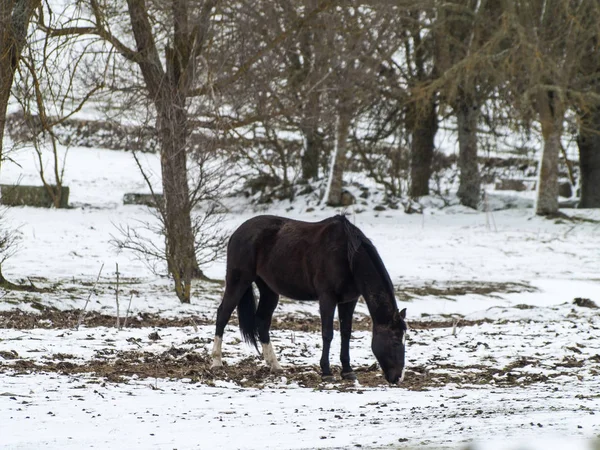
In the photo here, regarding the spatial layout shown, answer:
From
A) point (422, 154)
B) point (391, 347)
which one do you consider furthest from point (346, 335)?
point (422, 154)

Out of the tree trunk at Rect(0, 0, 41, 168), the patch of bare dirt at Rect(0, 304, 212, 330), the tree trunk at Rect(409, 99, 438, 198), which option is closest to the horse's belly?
the patch of bare dirt at Rect(0, 304, 212, 330)

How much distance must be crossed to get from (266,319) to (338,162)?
17433 millimetres

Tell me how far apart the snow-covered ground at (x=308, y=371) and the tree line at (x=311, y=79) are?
282 cm

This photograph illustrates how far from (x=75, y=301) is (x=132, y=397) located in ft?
22.2

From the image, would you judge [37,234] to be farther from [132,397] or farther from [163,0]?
[132,397]

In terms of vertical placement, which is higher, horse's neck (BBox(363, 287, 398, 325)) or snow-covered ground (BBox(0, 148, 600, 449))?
horse's neck (BBox(363, 287, 398, 325))

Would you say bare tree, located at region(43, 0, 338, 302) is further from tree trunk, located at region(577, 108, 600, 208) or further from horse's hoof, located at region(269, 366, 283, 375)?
tree trunk, located at region(577, 108, 600, 208)

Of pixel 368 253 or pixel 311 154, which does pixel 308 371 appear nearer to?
pixel 368 253

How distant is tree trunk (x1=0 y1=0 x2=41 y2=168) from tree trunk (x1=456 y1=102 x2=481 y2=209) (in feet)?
52.0

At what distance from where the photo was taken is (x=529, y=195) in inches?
1132

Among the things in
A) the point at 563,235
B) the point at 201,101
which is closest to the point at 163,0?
the point at 201,101

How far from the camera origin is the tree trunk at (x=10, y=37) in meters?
12.0

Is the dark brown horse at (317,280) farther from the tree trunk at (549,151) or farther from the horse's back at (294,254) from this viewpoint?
the tree trunk at (549,151)

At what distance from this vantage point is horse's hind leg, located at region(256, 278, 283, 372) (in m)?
7.89
